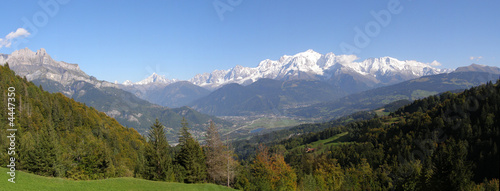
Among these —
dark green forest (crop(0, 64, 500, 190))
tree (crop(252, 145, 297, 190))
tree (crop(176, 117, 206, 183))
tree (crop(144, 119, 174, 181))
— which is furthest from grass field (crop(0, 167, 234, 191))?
tree (crop(252, 145, 297, 190))

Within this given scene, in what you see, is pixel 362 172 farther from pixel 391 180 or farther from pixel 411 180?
pixel 411 180

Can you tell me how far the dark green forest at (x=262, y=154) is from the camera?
53812 millimetres

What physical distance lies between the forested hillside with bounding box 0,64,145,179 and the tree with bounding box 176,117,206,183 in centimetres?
1776

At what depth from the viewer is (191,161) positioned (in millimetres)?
61531

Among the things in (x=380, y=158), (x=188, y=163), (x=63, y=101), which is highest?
(x=63, y=101)

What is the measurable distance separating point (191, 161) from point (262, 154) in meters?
22.2

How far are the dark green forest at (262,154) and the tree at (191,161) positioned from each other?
247 mm

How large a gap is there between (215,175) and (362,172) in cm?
5261

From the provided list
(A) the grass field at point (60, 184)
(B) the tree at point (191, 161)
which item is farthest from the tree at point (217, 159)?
(A) the grass field at point (60, 184)

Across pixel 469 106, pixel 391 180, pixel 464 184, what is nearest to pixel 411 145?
pixel 469 106

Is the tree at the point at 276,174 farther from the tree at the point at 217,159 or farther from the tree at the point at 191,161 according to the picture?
the tree at the point at 191,161

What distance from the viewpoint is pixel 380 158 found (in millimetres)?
125938

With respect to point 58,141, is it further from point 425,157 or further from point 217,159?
point 425,157

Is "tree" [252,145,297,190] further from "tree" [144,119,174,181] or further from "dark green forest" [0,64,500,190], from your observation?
"tree" [144,119,174,181]
